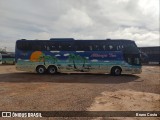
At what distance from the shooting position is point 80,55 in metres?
21.5

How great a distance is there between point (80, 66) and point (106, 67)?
2569 millimetres

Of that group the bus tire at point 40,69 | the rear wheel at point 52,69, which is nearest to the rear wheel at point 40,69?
the bus tire at point 40,69

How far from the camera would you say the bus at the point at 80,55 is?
21.1 metres

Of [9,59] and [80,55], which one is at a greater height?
[80,55]

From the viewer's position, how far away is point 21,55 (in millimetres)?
21484

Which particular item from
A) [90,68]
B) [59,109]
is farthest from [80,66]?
[59,109]

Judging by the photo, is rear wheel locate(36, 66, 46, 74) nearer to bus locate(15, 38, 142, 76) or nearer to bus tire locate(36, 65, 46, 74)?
bus tire locate(36, 65, 46, 74)

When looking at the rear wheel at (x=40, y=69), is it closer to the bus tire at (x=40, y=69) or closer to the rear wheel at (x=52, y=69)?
the bus tire at (x=40, y=69)

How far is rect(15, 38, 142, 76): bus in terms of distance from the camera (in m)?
21.1

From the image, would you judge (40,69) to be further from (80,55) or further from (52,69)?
(80,55)

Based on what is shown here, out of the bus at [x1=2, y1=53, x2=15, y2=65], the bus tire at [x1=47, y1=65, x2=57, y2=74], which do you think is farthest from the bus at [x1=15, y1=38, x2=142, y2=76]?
the bus at [x1=2, y1=53, x2=15, y2=65]

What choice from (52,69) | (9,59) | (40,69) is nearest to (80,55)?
(52,69)

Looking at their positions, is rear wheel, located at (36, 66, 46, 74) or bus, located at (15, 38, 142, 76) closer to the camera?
bus, located at (15, 38, 142, 76)

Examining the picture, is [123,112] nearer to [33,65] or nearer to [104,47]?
[104,47]
